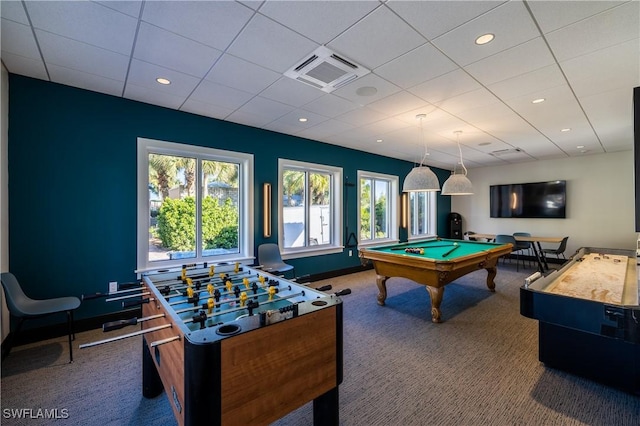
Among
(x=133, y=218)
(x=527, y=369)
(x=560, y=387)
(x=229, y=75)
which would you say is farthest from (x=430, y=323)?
(x=133, y=218)

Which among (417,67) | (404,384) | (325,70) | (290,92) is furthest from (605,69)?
(404,384)

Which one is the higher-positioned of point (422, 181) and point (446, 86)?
point (446, 86)

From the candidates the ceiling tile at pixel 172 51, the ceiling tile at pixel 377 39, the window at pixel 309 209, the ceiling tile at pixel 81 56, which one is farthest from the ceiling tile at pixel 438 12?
the window at pixel 309 209

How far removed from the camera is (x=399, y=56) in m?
2.38

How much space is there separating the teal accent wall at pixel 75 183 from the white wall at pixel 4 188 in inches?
2.3

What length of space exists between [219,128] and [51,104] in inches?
70.9

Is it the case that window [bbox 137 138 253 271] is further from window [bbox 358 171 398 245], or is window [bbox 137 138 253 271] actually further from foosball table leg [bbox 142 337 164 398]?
window [bbox 358 171 398 245]

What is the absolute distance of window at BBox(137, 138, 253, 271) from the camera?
11.4 ft

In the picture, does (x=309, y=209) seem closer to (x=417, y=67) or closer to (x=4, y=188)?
(x=417, y=67)

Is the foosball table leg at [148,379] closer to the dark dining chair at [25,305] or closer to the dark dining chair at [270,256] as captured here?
the dark dining chair at [25,305]

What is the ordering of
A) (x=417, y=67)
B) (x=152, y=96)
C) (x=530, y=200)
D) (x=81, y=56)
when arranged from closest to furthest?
(x=81, y=56) < (x=417, y=67) < (x=152, y=96) < (x=530, y=200)

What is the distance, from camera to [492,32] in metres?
2.05

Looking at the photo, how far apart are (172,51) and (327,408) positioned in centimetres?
290

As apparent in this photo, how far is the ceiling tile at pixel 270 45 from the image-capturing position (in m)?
2.03
